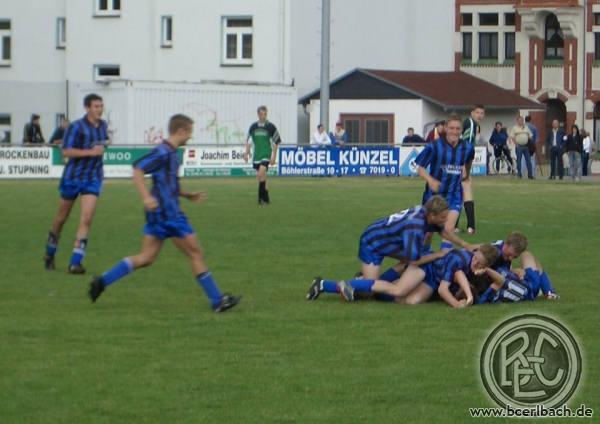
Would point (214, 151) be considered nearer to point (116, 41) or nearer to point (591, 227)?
point (116, 41)

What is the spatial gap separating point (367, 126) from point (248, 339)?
50.1m

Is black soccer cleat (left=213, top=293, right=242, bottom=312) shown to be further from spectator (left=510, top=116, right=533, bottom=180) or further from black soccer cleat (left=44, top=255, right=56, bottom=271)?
spectator (left=510, top=116, right=533, bottom=180)

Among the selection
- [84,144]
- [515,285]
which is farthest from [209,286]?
[84,144]

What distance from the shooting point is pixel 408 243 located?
550 inches

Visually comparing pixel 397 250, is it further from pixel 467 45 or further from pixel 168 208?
pixel 467 45

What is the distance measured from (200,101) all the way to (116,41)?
7326 mm

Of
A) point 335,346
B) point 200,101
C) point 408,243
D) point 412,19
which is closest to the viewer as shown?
point 335,346

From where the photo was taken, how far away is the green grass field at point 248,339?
9.60 meters

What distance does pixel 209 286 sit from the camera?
13.4 meters

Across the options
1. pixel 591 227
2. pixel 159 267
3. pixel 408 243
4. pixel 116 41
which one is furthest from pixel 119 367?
pixel 116 41

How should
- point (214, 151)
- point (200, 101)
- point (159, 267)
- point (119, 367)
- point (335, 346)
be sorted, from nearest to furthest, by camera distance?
point (119, 367), point (335, 346), point (159, 267), point (214, 151), point (200, 101)

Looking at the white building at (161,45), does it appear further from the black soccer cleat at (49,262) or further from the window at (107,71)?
the black soccer cleat at (49,262)

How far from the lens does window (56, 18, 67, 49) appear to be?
6284 centimetres

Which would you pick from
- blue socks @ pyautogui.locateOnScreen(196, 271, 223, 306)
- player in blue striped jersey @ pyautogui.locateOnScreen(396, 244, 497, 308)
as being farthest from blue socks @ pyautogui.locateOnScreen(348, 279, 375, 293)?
blue socks @ pyautogui.locateOnScreen(196, 271, 223, 306)
